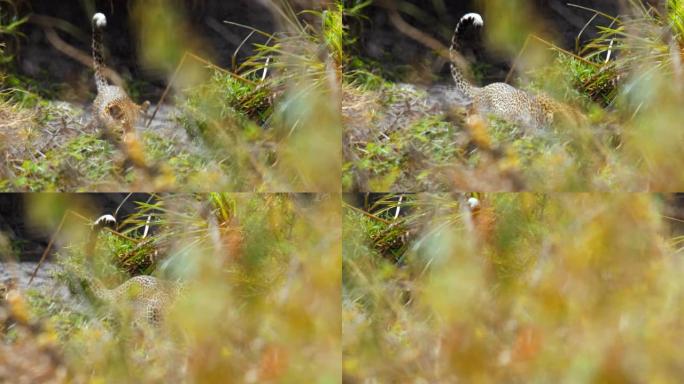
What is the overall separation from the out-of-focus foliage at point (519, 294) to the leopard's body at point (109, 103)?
0.73 m

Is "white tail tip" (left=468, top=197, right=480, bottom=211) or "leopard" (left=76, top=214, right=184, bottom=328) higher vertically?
"white tail tip" (left=468, top=197, right=480, bottom=211)

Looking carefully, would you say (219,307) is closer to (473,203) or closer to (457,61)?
(473,203)

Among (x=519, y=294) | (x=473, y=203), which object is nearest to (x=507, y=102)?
(x=473, y=203)

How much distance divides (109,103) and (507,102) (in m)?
1.22

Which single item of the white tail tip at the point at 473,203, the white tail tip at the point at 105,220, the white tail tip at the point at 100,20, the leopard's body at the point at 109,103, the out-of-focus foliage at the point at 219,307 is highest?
the white tail tip at the point at 100,20

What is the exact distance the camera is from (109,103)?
2.50 meters

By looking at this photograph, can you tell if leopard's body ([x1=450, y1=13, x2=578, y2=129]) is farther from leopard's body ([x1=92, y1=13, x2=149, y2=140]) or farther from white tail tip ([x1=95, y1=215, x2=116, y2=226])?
white tail tip ([x1=95, y1=215, x2=116, y2=226])

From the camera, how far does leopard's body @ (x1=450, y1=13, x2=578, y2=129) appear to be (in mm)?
2494

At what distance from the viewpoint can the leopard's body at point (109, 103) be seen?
250 cm

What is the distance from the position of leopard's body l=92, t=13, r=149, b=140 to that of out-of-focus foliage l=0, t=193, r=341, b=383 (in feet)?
0.86

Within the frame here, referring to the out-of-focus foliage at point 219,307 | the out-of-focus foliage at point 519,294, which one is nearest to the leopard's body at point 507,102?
the out-of-focus foliage at point 519,294

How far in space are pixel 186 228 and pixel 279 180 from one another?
0.33 metres

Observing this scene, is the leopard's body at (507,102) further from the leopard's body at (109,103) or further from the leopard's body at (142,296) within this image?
the leopard's body at (142,296)

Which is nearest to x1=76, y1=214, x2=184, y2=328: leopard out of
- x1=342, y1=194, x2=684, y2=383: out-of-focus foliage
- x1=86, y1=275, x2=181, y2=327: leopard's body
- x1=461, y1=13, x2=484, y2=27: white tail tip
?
x1=86, y1=275, x2=181, y2=327: leopard's body
